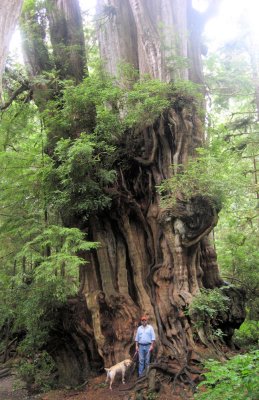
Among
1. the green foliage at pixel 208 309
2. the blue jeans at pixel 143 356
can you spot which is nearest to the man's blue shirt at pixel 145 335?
the blue jeans at pixel 143 356

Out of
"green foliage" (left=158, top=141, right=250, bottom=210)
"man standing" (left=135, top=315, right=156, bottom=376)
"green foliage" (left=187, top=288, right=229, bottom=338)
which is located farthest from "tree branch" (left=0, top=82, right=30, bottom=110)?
"green foliage" (left=187, top=288, right=229, bottom=338)

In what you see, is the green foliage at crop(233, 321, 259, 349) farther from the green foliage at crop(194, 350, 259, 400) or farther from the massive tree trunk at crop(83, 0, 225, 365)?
the green foliage at crop(194, 350, 259, 400)

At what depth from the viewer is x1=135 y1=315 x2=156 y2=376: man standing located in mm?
8500

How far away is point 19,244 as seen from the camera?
11906mm

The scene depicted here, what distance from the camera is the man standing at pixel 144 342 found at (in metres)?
8.50

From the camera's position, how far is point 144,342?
8508 mm

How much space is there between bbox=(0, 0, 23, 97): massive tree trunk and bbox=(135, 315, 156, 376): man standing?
21.7 ft

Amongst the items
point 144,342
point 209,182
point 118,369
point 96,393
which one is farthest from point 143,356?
point 209,182

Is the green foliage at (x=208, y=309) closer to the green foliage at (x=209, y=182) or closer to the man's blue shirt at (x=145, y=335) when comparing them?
the man's blue shirt at (x=145, y=335)

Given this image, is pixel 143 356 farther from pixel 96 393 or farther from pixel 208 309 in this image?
pixel 208 309

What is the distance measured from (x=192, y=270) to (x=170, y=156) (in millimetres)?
3154

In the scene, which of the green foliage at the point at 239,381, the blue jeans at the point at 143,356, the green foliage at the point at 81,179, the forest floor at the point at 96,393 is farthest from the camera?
the green foliage at the point at 81,179

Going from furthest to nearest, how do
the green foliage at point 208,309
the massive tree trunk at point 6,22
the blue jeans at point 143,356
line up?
the green foliage at point 208,309
the blue jeans at point 143,356
the massive tree trunk at point 6,22

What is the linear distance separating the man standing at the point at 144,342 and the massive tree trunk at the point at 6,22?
6.61 meters
